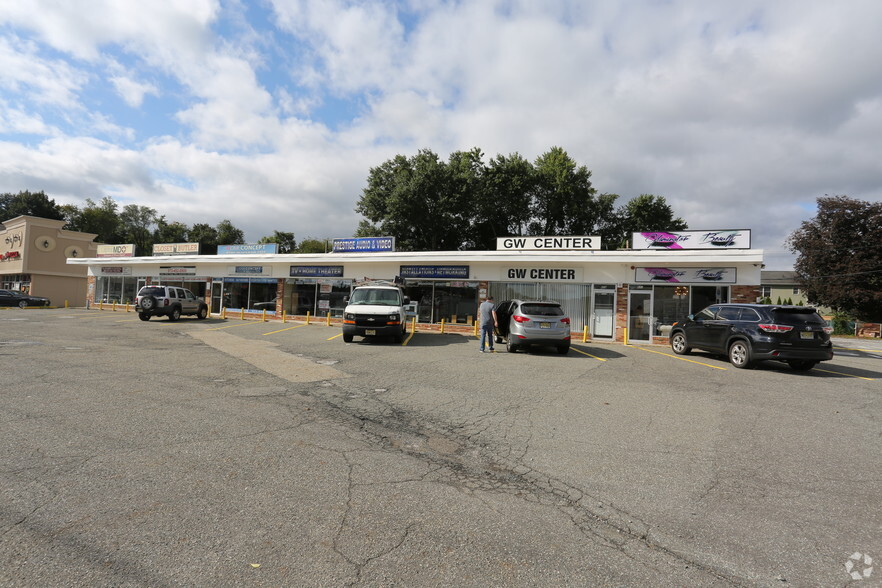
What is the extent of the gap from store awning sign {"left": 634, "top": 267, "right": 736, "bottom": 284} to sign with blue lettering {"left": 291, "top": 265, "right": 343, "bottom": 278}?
48.5 ft

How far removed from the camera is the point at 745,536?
3104 mm

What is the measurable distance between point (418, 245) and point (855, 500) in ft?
122

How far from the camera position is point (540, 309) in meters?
13.0

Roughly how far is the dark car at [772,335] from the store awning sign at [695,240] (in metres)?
6.66

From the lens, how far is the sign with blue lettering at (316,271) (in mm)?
23297

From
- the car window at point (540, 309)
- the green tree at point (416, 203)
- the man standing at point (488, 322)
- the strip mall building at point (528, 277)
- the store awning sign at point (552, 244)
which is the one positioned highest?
the green tree at point (416, 203)

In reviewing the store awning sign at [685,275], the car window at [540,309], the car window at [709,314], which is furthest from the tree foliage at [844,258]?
the car window at [540,309]

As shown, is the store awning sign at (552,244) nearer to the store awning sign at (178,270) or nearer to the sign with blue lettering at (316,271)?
the sign with blue lettering at (316,271)

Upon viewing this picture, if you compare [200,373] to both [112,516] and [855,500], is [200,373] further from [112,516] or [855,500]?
[855,500]

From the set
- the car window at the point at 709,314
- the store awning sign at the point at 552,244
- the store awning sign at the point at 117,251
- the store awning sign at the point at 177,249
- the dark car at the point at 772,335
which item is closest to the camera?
the dark car at the point at 772,335

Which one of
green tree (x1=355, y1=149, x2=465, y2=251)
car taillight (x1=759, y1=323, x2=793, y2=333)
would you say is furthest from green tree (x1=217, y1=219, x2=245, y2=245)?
car taillight (x1=759, y1=323, x2=793, y2=333)

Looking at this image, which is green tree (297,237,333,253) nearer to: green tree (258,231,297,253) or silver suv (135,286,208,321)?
green tree (258,231,297,253)

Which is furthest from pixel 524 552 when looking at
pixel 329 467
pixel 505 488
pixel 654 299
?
pixel 654 299

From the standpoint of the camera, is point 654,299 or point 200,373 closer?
point 200,373
